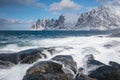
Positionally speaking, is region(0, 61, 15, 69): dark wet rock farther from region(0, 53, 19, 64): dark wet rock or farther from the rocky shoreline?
region(0, 53, 19, 64): dark wet rock

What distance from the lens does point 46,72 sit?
46.2 feet

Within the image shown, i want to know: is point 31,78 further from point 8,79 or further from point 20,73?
point 20,73

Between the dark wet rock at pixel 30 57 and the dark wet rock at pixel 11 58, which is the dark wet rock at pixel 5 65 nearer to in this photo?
the dark wet rock at pixel 11 58

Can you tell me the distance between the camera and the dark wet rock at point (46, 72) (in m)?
12.5

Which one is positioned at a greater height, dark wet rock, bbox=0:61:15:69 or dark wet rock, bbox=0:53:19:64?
dark wet rock, bbox=0:53:19:64

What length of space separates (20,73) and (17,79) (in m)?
1.64

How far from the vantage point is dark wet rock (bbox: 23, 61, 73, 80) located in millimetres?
12531

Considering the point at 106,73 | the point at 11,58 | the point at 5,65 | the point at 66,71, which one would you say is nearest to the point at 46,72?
the point at 66,71

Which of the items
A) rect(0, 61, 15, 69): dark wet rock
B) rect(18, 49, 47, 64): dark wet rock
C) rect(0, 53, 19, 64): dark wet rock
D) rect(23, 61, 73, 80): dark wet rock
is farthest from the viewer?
rect(0, 53, 19, 64): dark wet rock

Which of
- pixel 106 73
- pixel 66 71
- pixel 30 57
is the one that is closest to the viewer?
pixel 106 73

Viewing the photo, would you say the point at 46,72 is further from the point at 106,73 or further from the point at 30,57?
the point at 30,57

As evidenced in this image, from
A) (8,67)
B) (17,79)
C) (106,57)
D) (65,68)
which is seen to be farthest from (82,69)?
(106,57)

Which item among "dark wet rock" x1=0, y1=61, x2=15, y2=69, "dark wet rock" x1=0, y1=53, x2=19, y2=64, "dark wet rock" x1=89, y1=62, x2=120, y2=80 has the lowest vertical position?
"dark wet rock" x1=0, y1=61, x2=15, y2=69

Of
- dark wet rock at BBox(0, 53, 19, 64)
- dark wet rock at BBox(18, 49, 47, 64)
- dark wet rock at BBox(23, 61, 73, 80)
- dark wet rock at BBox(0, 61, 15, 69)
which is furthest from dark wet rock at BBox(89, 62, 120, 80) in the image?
dark wet rock at BBox(0, 53, 19, 64)
